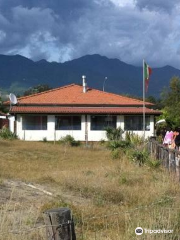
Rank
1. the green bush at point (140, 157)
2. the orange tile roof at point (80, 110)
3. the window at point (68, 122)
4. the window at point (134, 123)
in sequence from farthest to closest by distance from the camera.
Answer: the window at point (134, 123), the window at point (68, 122), the orange tile roof at point (80, 110), the green bush at point (140, 157)

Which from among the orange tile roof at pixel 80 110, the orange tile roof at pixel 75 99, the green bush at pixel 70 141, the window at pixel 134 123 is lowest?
the green bush at pixel 70 141

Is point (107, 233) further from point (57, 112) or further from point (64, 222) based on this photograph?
point (57, 112)

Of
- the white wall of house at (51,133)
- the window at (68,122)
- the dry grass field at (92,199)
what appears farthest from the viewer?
the window at (68,122)

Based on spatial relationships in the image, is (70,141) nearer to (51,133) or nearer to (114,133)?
(51,133)

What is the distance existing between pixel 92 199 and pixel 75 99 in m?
26.4

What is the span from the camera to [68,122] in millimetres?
34812

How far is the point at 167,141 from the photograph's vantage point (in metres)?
20.5

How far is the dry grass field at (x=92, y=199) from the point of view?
21.0ft

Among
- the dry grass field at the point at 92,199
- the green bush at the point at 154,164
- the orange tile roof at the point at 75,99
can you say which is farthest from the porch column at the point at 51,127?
the green bush at the point at 154,164

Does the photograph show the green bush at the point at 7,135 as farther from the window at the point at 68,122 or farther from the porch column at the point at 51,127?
the window at the point at 68,122

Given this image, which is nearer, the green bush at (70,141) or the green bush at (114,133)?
the green bush at (70,141)

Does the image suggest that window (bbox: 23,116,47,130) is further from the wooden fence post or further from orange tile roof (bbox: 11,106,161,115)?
the wooden fence post

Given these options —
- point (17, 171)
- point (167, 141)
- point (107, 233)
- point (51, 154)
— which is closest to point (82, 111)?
point (51, 154)

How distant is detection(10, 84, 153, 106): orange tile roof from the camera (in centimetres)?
3556
